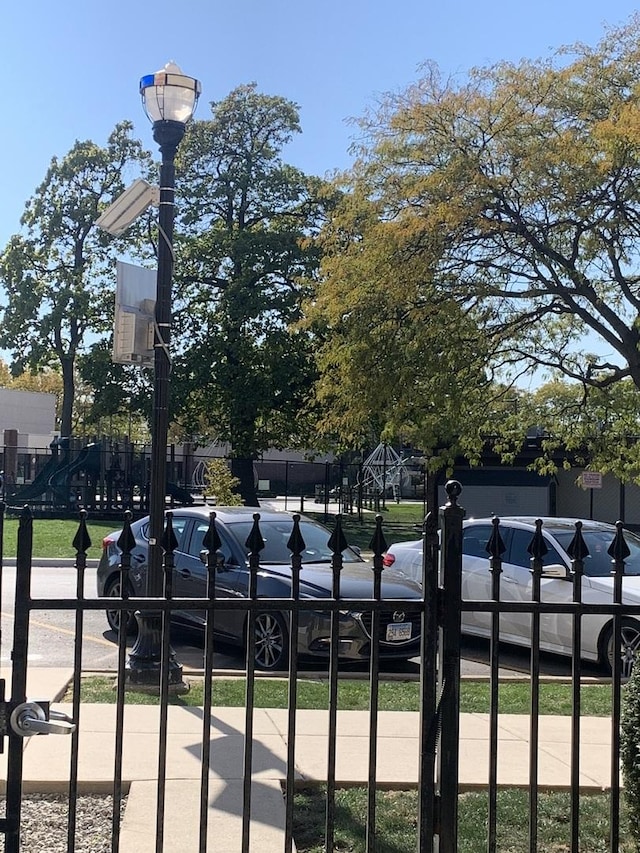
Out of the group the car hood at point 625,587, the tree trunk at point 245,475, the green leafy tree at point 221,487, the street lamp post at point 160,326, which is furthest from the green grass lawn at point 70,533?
the street lamp post at point 160,326

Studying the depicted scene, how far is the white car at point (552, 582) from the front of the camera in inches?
353

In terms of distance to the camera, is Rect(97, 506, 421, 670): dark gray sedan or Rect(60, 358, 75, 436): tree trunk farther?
Rect(60, 358, 75, 436): tree trunk

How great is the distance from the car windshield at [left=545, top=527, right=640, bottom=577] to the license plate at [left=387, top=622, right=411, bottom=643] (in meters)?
2.03

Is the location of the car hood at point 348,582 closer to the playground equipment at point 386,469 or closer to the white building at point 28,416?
the playground equipment at point 386,469

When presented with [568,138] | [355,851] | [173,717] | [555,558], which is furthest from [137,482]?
[355,851]

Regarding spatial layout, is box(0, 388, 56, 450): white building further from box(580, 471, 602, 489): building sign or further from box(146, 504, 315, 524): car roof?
box(146, 504, 315, 524): car roof

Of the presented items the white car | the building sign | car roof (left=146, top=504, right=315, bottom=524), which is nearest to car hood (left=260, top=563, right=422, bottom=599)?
car roof (left=146, top=504, right=315, bottom=524)

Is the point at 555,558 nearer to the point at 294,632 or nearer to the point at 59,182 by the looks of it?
the point at 294,632

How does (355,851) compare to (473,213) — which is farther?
(473,213)

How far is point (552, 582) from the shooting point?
9539mm

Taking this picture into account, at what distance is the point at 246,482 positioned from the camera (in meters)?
33.2

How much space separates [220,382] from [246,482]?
12.2ft

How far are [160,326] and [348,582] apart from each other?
3033 mm

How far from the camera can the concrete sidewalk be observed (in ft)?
14.9
